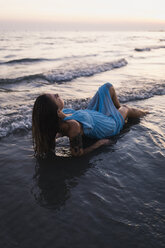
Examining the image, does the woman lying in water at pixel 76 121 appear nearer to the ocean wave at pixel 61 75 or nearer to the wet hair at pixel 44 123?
the wet hair at pixel 44 123

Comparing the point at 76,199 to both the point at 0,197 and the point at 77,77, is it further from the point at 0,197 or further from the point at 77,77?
the point at 77,77

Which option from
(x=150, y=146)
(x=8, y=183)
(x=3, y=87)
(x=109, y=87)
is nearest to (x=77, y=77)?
(x=3, y=87)

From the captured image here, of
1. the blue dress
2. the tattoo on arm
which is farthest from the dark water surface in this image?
the blue dress

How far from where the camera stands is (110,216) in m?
2.57

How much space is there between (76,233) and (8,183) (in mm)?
1289

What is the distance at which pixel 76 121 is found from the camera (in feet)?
11.7

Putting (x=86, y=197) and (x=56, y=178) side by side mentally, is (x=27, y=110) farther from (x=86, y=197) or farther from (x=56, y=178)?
(x=86, y=197)

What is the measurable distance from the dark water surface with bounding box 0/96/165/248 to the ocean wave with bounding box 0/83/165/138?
25.2 inches

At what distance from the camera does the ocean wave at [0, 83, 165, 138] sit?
4.93 meters

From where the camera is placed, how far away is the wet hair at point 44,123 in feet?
10.5

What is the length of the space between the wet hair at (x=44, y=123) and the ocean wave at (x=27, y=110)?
4.92ft

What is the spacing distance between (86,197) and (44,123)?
3.85 feet

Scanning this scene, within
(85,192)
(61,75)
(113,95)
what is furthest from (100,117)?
(61,75)

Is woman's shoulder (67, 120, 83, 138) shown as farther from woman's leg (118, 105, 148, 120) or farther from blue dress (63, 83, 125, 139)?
woman's leg (118, 105, 148, 120)
